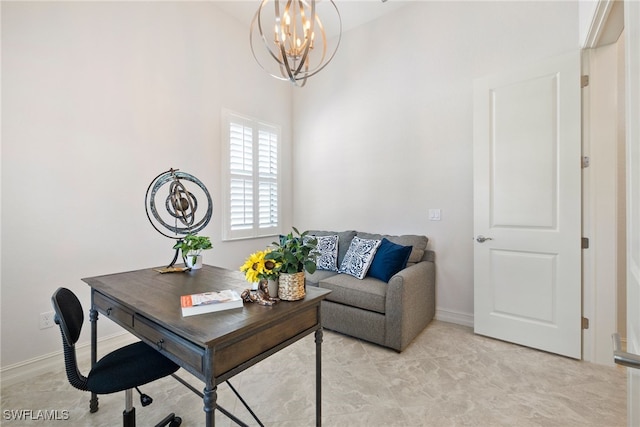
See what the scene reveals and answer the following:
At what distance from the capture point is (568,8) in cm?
231

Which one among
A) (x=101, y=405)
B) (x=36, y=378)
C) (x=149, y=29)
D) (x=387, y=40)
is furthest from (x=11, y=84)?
(x=387, y=40)

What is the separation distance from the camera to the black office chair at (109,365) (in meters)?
1.16

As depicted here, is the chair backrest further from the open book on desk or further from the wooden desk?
the open book on desk

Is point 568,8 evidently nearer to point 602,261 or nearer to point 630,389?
point 602,261

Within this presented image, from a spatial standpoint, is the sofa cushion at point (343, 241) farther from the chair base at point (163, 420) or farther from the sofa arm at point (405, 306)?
the chair base at point (163, 420)

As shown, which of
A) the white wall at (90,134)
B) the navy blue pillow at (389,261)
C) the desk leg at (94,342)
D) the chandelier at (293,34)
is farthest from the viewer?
the navy blue pillow at (389,261)

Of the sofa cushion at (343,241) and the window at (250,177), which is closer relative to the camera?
the sofa cushion at (343,241)

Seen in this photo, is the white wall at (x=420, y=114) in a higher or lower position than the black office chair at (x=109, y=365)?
higher

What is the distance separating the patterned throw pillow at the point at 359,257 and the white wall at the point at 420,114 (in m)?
0.53

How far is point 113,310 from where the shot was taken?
144 cm

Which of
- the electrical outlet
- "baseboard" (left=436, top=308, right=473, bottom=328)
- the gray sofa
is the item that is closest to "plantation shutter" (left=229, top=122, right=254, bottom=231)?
the gray sofa

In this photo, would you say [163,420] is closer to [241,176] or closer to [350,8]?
[241,176]

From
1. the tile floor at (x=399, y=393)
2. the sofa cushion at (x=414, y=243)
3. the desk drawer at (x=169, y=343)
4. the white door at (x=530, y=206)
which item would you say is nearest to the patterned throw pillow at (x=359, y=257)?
the sofa cushion at (x=414, y=243)

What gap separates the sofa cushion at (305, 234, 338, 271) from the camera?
3.12 metres
